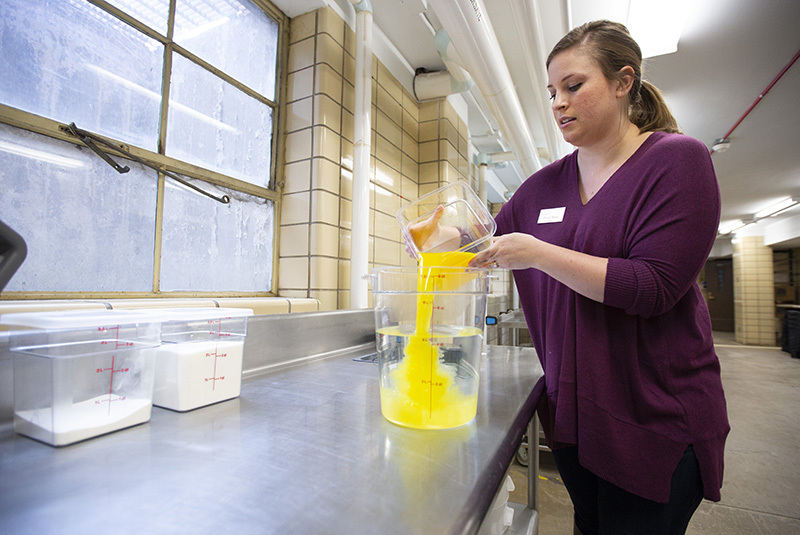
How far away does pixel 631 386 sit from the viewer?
2.26 feet

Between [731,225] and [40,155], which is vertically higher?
[731,225]

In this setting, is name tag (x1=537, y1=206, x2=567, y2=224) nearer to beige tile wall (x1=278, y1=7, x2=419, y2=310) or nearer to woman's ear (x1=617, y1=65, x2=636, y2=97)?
woman's ear (x1=617, y1=65, x2=636, y2=97)

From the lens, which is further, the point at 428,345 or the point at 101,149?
the point at 101,149

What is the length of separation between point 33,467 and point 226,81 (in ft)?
5.71

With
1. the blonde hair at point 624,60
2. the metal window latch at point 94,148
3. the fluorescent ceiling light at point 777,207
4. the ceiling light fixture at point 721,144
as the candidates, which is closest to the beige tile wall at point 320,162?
the metal window latch at point 94,148

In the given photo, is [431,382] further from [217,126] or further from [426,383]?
[217,126]

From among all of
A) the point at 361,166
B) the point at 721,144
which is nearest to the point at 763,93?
the point at 721,144

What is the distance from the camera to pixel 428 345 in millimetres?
621

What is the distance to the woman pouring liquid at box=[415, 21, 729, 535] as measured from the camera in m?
0.64

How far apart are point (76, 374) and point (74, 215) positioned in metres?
0.97

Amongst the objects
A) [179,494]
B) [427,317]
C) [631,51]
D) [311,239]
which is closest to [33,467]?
[179,494]

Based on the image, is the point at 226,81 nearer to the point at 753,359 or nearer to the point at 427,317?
the point at 427,317

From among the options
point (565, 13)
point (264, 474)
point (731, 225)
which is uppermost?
point (731, 225)

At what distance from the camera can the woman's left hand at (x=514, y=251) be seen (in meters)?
0.67
